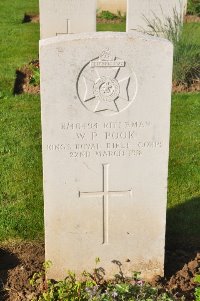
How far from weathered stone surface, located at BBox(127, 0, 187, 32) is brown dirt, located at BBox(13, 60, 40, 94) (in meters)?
1.90

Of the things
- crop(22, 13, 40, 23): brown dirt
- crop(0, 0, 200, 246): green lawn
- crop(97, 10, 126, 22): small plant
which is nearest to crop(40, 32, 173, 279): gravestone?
crop(0, 0, 200, 246): green lawn

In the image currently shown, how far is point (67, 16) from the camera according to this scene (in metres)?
10.1

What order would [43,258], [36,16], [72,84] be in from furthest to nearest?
[36,16]
[43,258]
[72,84]

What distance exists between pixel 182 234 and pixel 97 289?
1263 mm

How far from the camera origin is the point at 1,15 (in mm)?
15445

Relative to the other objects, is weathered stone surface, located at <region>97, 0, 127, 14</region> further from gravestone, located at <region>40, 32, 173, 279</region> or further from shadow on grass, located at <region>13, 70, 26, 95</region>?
gravestone, located at <region>40, 32, 173, 279</region>

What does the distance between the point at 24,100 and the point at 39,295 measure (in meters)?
4.69

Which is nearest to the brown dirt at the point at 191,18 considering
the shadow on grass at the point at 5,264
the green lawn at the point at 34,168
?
the green lawn at the point at 34,168

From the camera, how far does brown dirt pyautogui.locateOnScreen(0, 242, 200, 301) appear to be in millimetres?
3967

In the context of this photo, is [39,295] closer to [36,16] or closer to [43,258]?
[43,258]

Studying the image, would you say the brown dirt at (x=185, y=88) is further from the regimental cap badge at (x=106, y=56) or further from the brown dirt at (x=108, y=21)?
the brown dirt at (x=108, y=21)

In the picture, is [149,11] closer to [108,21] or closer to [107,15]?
[108,21]

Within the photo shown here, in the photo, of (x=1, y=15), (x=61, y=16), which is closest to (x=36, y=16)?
(x=1, y=15)

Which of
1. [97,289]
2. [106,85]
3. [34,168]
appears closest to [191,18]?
[34,168]
